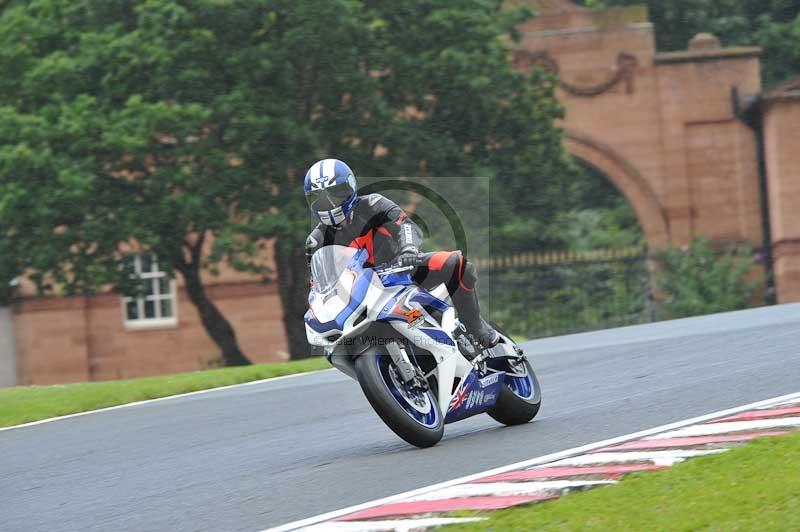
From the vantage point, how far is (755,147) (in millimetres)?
36250

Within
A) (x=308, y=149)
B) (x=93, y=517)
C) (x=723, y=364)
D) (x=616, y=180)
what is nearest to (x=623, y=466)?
(x=93, y=517)

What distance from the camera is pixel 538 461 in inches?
313

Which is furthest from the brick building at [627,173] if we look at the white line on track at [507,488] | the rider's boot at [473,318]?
the white line on track at [507,488]

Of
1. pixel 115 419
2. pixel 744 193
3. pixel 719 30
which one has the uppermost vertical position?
pixel 719 30

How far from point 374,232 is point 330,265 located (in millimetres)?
473

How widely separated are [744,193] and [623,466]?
98.8 ft

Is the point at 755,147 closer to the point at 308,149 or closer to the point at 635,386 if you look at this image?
the point at 308,149

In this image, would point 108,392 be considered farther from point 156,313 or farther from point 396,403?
point 156,313

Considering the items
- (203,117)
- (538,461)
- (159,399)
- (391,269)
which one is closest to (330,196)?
(391,269)

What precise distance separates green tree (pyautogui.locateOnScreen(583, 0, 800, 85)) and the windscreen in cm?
3348

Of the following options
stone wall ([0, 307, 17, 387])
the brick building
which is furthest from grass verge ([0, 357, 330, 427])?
stone wall ([0, 307, 17, 387])

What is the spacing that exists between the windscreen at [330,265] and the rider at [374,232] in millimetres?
174

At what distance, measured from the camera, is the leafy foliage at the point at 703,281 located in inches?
1252

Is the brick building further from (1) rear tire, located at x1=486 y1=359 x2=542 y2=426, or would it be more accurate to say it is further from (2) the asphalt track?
(1) rear tire, located at x1=486 y1=359 x2=542 y2=426
